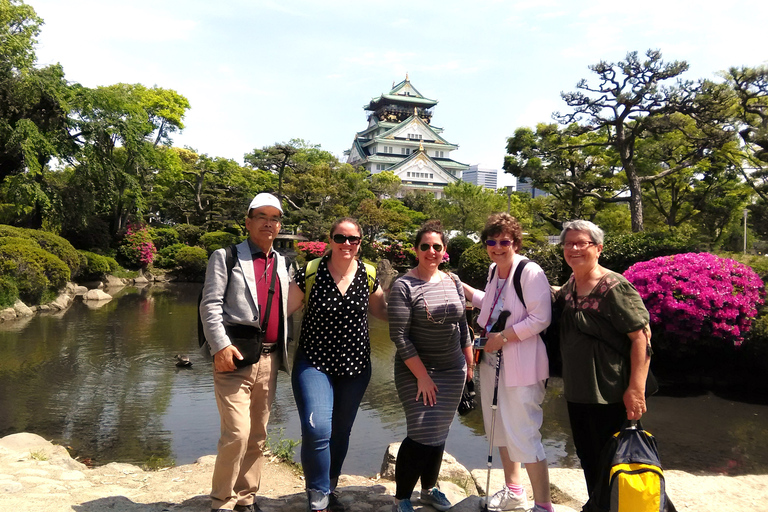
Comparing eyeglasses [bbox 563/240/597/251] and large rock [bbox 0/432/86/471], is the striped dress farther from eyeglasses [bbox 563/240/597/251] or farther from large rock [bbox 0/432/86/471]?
large rock [bbox 0/432/86/471]

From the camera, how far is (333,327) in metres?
2.65

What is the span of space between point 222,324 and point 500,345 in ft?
4.25

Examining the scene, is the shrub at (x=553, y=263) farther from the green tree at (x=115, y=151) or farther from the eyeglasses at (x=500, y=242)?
the green tree at (x=115, y=151)

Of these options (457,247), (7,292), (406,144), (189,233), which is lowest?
(7,292)

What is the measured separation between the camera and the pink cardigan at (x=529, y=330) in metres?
2.54

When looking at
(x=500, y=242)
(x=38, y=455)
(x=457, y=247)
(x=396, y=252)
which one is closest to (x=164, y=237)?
(x=396, y=252)

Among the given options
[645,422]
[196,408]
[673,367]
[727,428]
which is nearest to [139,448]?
[196,408]

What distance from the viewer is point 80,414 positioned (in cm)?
598

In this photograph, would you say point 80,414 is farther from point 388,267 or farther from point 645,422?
point 388,267

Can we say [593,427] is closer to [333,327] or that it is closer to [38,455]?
[333,327]

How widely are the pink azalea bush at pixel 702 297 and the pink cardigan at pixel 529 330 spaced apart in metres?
5.69

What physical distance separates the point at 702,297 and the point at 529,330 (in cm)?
593

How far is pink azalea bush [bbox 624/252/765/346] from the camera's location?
724cm

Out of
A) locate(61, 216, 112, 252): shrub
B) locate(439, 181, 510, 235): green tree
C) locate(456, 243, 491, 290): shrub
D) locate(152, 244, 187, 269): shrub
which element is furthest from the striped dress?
locate(152, 244, 187, 269): shrub
